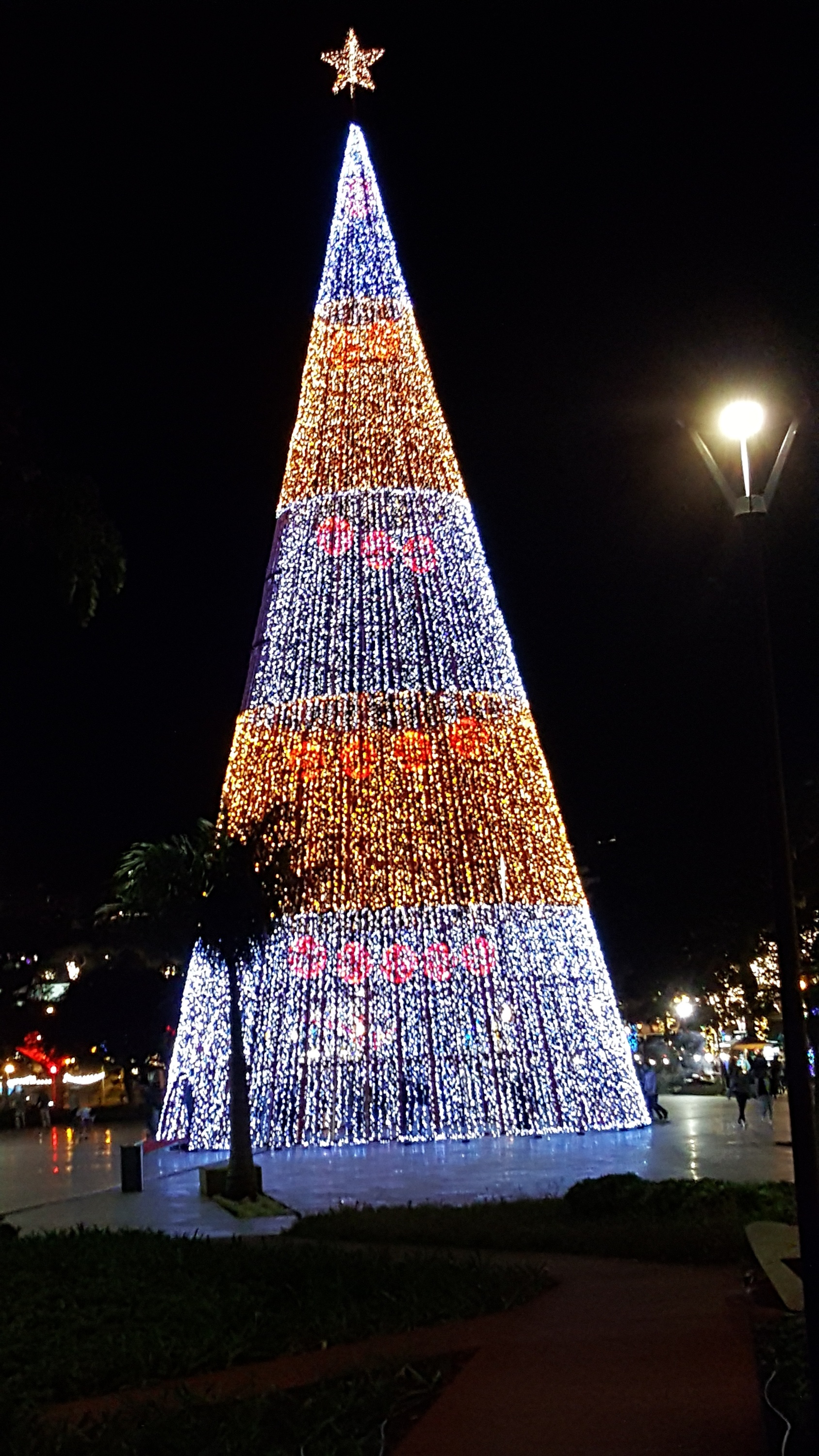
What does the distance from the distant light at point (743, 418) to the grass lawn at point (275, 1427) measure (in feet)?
17.1

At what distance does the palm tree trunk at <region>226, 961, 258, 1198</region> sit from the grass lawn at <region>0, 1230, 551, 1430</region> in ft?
14.3

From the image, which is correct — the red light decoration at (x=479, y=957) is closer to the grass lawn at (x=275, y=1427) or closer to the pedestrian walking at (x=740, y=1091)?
the pedestrian walking at (x=740, y=1091)

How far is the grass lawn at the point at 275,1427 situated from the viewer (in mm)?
6152

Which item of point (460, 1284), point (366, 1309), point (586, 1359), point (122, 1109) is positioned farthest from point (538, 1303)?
point (122, 1109)

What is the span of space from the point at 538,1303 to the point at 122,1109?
32697mm

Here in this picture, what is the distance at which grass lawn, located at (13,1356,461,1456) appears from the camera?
615 centimetres

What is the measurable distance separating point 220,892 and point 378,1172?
4379 millimetres

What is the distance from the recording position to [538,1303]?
961 cm

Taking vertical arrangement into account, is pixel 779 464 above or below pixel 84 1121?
above

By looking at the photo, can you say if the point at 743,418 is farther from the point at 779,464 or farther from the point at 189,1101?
the point at 189,1101

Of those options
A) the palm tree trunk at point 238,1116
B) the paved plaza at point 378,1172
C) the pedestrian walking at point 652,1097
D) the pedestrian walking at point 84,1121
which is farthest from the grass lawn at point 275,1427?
the pedestrian walking at point 84,1121

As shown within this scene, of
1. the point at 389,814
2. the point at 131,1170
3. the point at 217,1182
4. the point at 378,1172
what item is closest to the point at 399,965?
the point at 389,814

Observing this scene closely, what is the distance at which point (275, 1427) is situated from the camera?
664 centimetres

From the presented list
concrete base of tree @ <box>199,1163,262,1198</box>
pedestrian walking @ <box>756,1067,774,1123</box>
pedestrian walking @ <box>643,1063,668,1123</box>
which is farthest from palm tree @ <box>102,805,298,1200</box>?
pedestrian walking @ <box>756,1067,774,1123</box>
